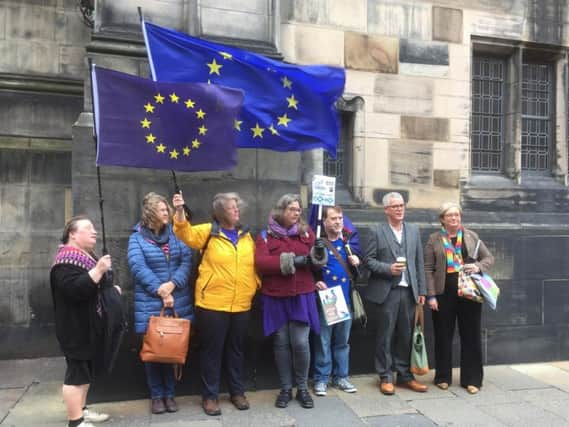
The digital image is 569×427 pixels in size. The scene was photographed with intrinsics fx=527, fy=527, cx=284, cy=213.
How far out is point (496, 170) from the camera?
703 cm

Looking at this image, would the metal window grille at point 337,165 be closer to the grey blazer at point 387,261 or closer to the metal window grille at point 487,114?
the grey blazer at point 387,261

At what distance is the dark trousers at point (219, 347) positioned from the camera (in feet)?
15.0

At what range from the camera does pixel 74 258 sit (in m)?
3.90

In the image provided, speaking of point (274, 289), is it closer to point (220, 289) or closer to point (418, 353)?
point (220, 289)

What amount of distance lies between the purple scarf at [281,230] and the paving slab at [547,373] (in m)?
3.37

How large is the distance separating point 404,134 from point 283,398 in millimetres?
3392

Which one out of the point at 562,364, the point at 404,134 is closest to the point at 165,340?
the point at 404,134

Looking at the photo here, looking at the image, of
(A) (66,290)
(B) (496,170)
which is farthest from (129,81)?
(B) (496,170)

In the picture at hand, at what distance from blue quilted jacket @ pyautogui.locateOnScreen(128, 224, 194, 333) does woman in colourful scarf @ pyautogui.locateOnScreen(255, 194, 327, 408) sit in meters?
0.69

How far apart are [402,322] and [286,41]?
3282mm

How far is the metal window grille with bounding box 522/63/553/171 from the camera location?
7.15m

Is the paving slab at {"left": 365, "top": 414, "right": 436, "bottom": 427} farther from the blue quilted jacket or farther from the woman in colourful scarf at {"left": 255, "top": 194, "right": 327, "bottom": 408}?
the blue quilted jacket

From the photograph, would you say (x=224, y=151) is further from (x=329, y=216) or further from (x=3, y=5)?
(x=3, y=5)

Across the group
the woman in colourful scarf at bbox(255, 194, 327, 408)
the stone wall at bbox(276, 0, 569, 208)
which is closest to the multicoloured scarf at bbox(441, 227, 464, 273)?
the stone wall at bbox(276, 0, 569, 208)
